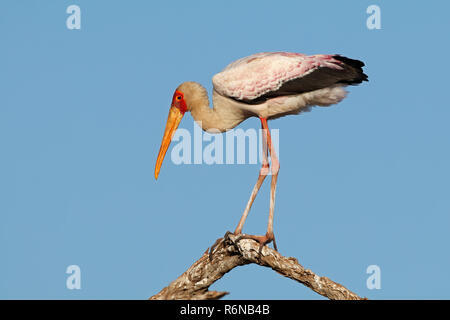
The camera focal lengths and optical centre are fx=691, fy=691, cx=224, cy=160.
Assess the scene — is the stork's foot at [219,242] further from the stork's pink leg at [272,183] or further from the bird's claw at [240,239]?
the stork's pink leg at [272,183]

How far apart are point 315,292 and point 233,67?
331cm

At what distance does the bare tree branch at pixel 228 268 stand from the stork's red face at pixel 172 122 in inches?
74.7

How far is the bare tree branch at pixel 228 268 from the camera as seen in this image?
8.53 meters

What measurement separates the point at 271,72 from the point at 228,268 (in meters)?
2.67

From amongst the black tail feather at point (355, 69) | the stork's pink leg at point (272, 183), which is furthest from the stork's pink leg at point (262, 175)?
the black tail feather at point (355, 69)

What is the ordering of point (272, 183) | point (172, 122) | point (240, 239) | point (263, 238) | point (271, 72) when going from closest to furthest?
point (240, 239)
point (263, 238)
point (271, 72)
point (272, 183)
point (172, 122)

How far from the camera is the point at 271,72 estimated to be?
9.30 m

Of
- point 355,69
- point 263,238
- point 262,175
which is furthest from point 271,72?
point 263,238

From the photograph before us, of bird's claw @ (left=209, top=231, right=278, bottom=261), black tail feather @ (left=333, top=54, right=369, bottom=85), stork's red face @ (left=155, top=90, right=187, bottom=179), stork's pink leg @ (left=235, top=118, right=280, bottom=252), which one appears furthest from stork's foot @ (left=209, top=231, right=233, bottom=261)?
black tail feather @ (left=333, top=54, right=369, bottom=85)

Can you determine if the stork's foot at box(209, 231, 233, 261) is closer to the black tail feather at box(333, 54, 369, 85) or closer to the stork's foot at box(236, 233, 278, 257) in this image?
the stork's foot at box(236, 233, 278, 257)

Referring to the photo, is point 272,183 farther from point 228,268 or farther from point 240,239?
point 228,268

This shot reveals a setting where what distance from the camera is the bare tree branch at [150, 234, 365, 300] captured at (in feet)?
28.0
